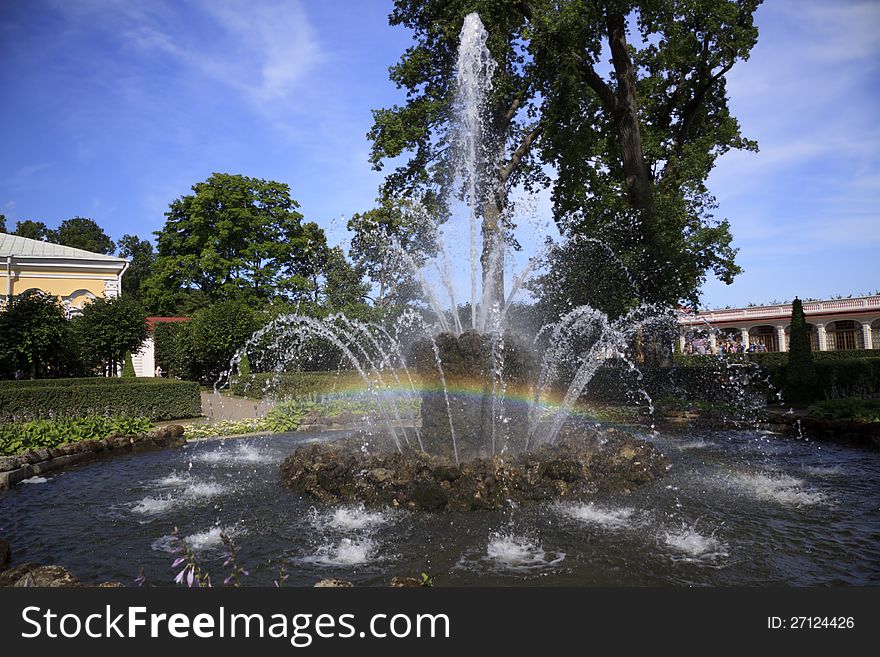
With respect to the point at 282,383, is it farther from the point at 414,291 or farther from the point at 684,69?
the point at 684,69

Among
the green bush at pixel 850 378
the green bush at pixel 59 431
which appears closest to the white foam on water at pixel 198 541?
the green bush at pixel 59 431

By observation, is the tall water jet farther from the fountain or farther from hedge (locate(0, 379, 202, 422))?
hedge (locate(0, 379, 202, 422))

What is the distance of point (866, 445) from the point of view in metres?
10.1

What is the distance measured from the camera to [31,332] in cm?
1878

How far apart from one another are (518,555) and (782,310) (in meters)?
57.0

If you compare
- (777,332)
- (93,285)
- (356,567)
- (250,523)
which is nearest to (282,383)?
(250,523)

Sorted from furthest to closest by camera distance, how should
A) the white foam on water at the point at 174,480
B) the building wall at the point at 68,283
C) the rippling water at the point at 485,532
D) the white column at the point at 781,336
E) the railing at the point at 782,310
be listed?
the white column at the point at 781,336 → the railing at the point at 782,310 → the building wall at the point at 68,283 → the white foam on water at the point at 174,480 → the rippling water at the point at 485,532

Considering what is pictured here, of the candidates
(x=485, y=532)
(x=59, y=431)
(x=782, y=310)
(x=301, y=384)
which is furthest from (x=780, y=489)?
(x=782, y=310)

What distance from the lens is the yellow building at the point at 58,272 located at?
33438 millimetres

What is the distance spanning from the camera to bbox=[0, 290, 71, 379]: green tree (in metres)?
18.5

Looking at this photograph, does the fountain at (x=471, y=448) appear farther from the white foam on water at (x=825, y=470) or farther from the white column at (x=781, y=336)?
the white column at (x=781, y=336)

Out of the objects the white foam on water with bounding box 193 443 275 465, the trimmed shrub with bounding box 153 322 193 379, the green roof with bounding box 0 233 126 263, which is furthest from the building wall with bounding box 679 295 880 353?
the green roof with bounding box 0 233 126 263

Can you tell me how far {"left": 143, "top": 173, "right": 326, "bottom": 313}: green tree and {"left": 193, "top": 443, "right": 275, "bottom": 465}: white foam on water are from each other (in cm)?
2918

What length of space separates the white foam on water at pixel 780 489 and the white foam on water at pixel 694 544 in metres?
1.93
